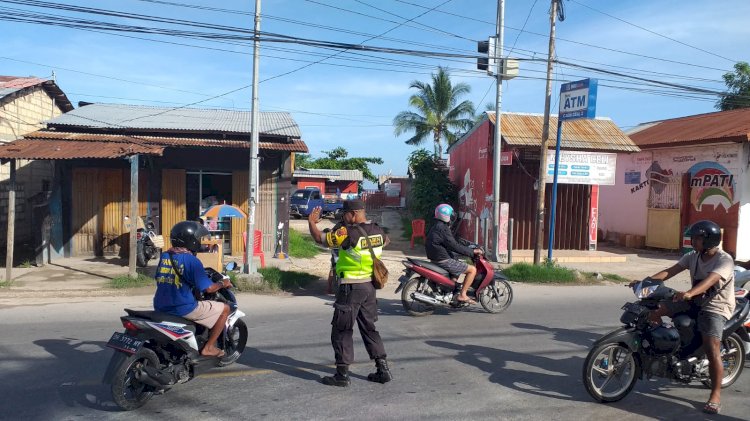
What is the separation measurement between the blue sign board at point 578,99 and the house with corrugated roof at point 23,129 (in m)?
12.4

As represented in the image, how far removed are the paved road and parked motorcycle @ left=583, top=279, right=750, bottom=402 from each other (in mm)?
193

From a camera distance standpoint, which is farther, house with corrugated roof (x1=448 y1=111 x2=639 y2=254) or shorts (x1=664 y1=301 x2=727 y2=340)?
house with corrugated roof (x1=448 y1=111 x2=639 y2=254)

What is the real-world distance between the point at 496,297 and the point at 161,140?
8.45 meters

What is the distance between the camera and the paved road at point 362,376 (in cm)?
460

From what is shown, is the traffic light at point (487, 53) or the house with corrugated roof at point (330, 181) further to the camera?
the house with corrugated roof at point (330, 181)

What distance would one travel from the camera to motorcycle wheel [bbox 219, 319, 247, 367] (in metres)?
5.54

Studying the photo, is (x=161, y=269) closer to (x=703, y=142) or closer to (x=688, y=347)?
(x=688, y=347)

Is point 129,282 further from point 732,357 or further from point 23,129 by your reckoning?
point 732,357

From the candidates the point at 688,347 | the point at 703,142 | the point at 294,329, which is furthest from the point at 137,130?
the point at 703,142

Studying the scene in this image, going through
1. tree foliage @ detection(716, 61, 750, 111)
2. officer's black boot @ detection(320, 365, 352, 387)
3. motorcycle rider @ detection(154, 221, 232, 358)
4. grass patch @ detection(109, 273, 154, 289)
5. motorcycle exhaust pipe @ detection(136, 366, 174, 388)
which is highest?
tree foliage @ detection(716, 61, 750, 111)

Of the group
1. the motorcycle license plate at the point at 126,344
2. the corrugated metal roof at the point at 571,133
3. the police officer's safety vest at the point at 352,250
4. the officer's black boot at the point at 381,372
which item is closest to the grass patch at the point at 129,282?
the motorcycle license plate at the point at 126,344

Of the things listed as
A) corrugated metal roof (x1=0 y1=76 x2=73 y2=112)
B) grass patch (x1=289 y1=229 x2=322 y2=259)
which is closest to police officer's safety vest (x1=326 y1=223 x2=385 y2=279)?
grass patch (x1=289 y1=229 x2=322 y2=259)

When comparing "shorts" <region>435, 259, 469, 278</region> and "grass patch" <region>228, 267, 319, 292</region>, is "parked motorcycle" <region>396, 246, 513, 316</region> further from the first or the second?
"grass patch" <region>228, 267, 319, 292</region>

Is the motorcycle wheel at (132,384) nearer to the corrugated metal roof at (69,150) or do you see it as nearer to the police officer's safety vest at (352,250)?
the police officer's safety vest at (352,250)
